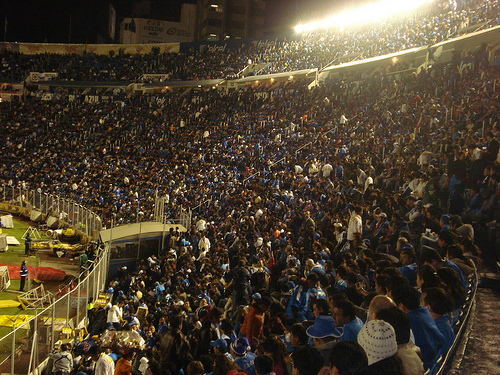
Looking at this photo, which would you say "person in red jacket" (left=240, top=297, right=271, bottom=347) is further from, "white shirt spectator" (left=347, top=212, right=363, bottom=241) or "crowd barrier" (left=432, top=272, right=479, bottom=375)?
"white shirt spectator" (left=347, top=212, right=363, bottom=241)

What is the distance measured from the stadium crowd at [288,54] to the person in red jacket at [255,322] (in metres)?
20.7

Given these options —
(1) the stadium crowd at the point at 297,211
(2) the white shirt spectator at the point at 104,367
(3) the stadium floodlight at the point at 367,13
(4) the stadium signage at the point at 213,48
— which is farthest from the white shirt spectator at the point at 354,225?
(4) the stadium signage at the point at 213,48

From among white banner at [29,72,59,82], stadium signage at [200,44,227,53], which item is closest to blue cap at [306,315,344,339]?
stadium signage at [200,44,227,53]

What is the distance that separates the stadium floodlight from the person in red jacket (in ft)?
91.9

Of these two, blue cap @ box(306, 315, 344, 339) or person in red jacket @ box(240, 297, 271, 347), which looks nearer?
blue cap @ box(306, 315, 344, 339)

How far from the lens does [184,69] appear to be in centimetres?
4325

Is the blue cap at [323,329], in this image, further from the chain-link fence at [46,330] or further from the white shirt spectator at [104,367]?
the chain-link fence at [46,330]

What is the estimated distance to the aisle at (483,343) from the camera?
4.01 m

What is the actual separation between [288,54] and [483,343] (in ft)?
113

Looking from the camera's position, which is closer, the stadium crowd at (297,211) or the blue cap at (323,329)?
the blue cap at (323,329)

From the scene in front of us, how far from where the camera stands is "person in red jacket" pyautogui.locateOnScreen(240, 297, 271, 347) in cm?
554

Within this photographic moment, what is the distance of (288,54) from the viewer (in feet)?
120

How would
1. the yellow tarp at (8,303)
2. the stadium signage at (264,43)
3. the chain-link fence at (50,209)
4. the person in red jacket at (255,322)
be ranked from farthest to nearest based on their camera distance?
1. the stadium signage at (264,43)
2. the chain-link fence at (50,209)
3. the yellow tarp at (8,303)
4. the person in red jacket at (255,322)

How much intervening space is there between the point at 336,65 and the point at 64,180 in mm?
19471
